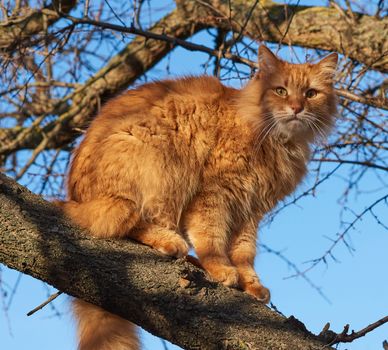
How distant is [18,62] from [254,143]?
6.20ft

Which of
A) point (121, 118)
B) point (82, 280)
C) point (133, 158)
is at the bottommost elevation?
point (82, 280)

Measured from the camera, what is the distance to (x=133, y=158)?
2982mm

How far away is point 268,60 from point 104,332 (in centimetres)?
169

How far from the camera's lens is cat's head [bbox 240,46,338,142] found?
335 centimetres

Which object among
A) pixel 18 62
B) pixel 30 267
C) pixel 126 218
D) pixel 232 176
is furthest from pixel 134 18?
pixel 30 267

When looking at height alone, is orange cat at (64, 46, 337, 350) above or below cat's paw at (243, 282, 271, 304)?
above

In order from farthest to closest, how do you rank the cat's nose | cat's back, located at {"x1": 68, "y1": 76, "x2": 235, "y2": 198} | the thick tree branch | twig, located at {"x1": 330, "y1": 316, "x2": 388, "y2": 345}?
the thick tree branch
the cat's nose
cat's back, located at {"x1": 68, "y1": 76, "x2": 235, "y2": 198}
twig, located at {"x1": 330, "y1": 316, "x2": 388, "y2": 345}

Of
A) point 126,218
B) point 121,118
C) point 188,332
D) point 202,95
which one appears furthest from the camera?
point 202,95

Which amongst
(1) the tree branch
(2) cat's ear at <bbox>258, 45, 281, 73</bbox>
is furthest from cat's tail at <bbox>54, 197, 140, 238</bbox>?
(1) the tree branch

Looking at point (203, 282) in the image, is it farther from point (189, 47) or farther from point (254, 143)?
point (189, 47)

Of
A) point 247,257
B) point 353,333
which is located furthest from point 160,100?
point 353,333

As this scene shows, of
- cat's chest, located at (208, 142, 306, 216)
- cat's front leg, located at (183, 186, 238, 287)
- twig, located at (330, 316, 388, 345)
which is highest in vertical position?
cat's chest, located at (208, 142, 306, 216)

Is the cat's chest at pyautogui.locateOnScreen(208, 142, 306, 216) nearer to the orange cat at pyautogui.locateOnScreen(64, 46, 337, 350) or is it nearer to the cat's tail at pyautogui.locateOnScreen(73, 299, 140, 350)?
the orange cat at pyautogui.locateOnScreen(64, 46, 337, 350)

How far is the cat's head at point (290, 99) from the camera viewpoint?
132 inches
